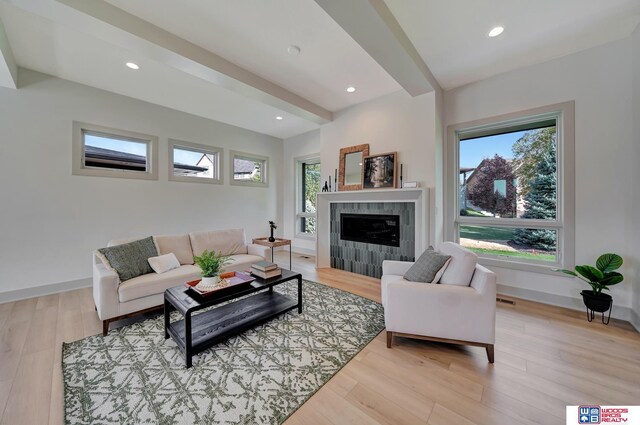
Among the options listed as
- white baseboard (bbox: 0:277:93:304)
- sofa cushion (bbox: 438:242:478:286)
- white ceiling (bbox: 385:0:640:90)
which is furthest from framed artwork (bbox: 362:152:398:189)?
white baseboard (bbox: 0:277:93:304)

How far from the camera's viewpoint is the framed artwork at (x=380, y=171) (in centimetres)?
372

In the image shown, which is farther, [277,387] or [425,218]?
[425,218]

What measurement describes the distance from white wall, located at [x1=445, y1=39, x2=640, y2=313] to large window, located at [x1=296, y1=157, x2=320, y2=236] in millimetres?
4110

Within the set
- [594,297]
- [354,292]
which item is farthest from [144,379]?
[594,297]

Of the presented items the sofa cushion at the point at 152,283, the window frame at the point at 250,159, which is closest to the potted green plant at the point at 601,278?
the sofa cushion at the point at 152,283

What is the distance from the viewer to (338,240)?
4555mm

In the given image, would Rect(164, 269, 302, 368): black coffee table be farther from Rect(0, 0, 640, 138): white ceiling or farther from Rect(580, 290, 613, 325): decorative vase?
Rect(580, 290, 613, 325): decorative vase

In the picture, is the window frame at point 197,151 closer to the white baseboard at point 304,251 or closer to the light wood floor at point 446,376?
the white baseboard at point 304,251

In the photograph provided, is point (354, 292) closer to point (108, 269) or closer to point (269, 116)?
point (108, 269)

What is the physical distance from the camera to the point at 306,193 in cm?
616

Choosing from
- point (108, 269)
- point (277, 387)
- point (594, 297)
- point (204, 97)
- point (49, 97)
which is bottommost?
point (277, 387)

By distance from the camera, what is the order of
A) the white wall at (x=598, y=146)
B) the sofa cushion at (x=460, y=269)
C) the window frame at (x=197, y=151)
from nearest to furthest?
1. the sofa cushion at (x=460, y=269)
2. the white wall at (x=598, y=146)
3. the window frame at (x=197, y=151)

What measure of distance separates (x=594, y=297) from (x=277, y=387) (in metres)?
3.28

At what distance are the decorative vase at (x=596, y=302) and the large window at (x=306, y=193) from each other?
458 cm
